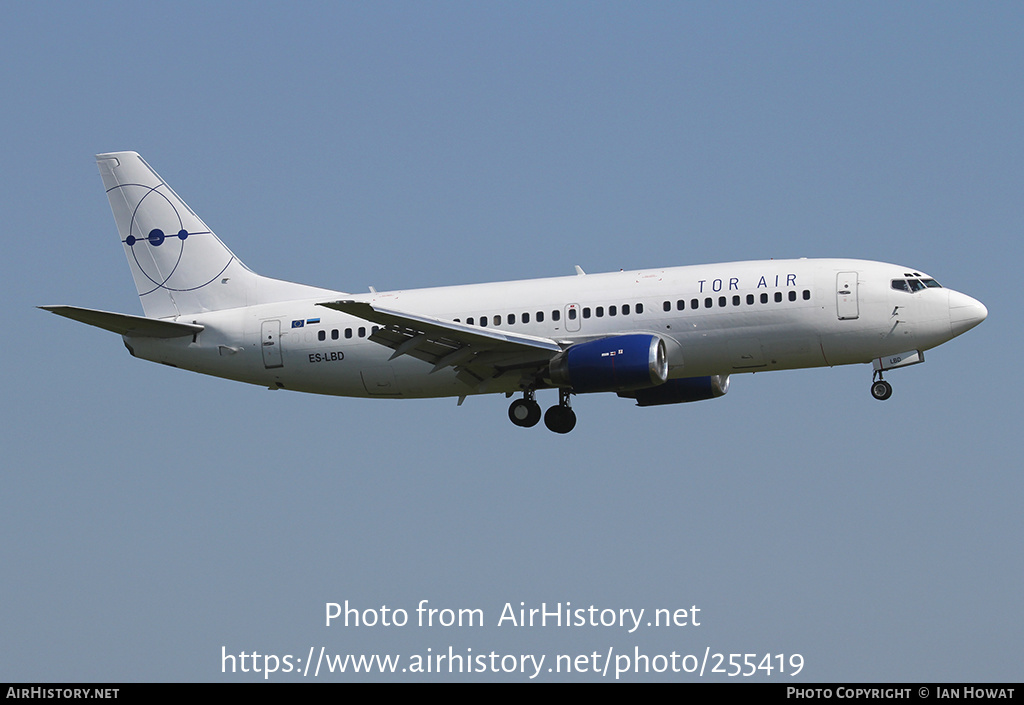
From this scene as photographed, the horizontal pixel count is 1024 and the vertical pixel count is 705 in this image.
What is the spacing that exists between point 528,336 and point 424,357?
3.27 m

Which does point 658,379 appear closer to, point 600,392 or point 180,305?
point 600,392

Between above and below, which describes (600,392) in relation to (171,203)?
below

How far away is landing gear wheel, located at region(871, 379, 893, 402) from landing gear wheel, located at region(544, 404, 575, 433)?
9434 mm

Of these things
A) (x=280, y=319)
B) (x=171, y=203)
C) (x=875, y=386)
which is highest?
(x=171, y=203)

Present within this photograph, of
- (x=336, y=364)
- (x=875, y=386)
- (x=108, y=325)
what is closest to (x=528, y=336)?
(x=336, y=364)

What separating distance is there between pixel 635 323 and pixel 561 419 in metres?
4.76

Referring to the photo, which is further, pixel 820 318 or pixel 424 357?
pixel 424 357

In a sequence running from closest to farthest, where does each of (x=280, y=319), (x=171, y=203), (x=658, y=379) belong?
(x=658, y=379)
(x=280, y=319)
(x=171, y=203)

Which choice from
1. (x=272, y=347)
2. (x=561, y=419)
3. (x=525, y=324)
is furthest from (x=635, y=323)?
(x=272, y=347)

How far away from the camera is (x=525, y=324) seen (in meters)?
43.5

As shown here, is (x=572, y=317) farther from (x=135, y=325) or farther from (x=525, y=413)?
(x=135, y=325)

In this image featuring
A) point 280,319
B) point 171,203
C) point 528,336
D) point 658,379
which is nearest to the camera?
point 658,379

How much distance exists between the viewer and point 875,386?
41.9 metres

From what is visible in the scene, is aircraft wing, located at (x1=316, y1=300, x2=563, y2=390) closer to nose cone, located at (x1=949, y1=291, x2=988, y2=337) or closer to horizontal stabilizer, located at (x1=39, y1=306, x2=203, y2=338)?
horizontal stabilizer, located at (x1=39, y1=306, x2=203, y2=338)
